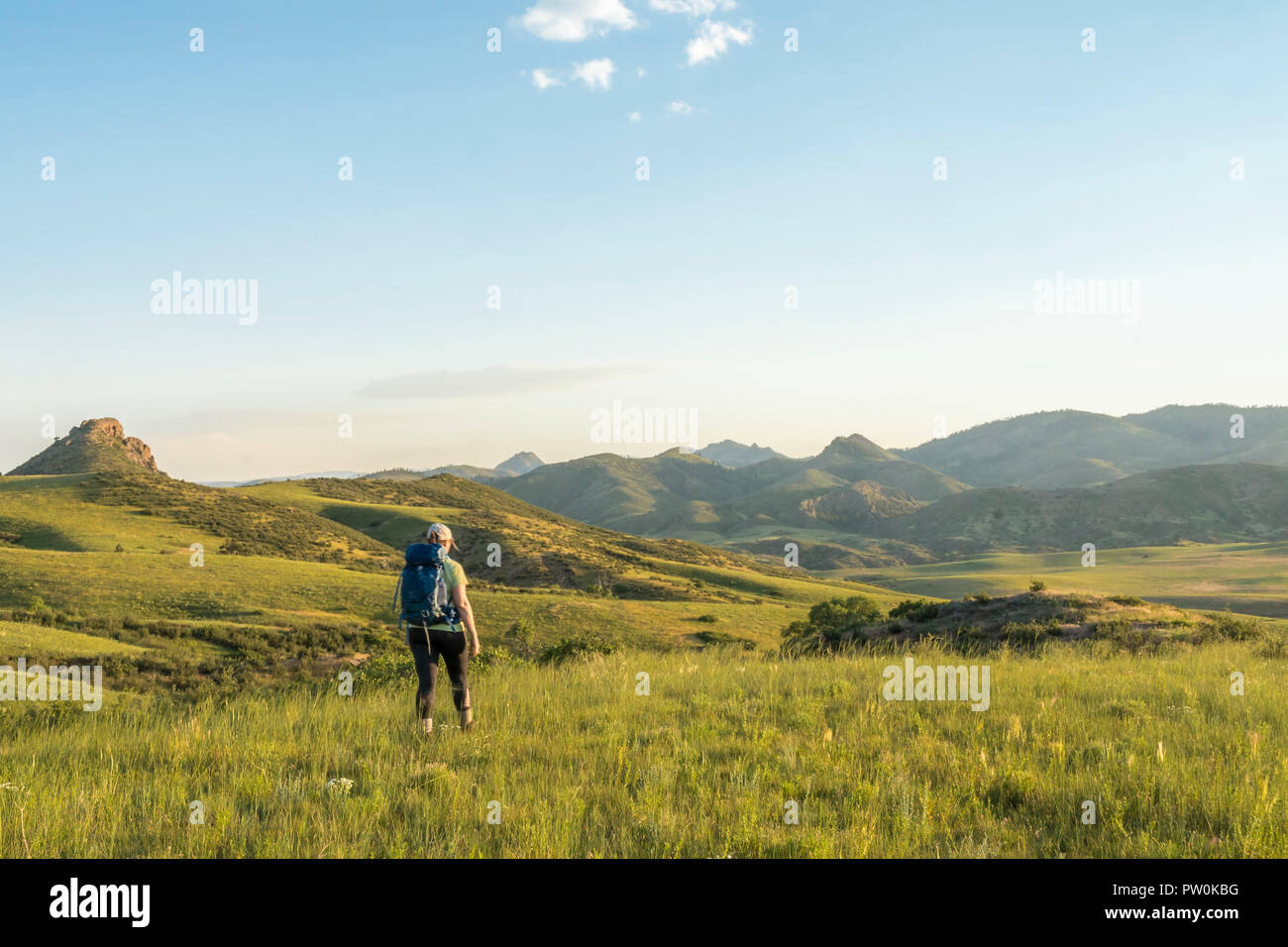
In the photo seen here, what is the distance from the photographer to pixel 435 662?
838 cm

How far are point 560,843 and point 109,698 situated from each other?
22697 mm

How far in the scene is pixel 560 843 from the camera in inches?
186

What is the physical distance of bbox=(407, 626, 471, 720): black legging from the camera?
822 centimetres

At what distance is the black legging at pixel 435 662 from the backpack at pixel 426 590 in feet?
0.48

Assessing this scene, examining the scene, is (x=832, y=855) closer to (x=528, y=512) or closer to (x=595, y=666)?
(x=595, y=666)

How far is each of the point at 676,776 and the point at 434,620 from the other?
11.1 ft

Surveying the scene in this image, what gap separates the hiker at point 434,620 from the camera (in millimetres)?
8242

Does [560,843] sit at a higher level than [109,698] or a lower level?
higher

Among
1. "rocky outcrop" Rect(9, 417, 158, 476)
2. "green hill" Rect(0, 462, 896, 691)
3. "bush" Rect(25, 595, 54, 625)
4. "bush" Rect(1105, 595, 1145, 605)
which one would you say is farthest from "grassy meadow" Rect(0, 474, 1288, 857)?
"rocky outcrop" Rect(9, 417, 158, 476)

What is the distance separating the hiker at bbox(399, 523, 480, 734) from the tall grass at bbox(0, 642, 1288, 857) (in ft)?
1.35

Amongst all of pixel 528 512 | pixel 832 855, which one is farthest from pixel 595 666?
pixel 528 512

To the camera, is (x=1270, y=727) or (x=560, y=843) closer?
(x=560, y=843)
